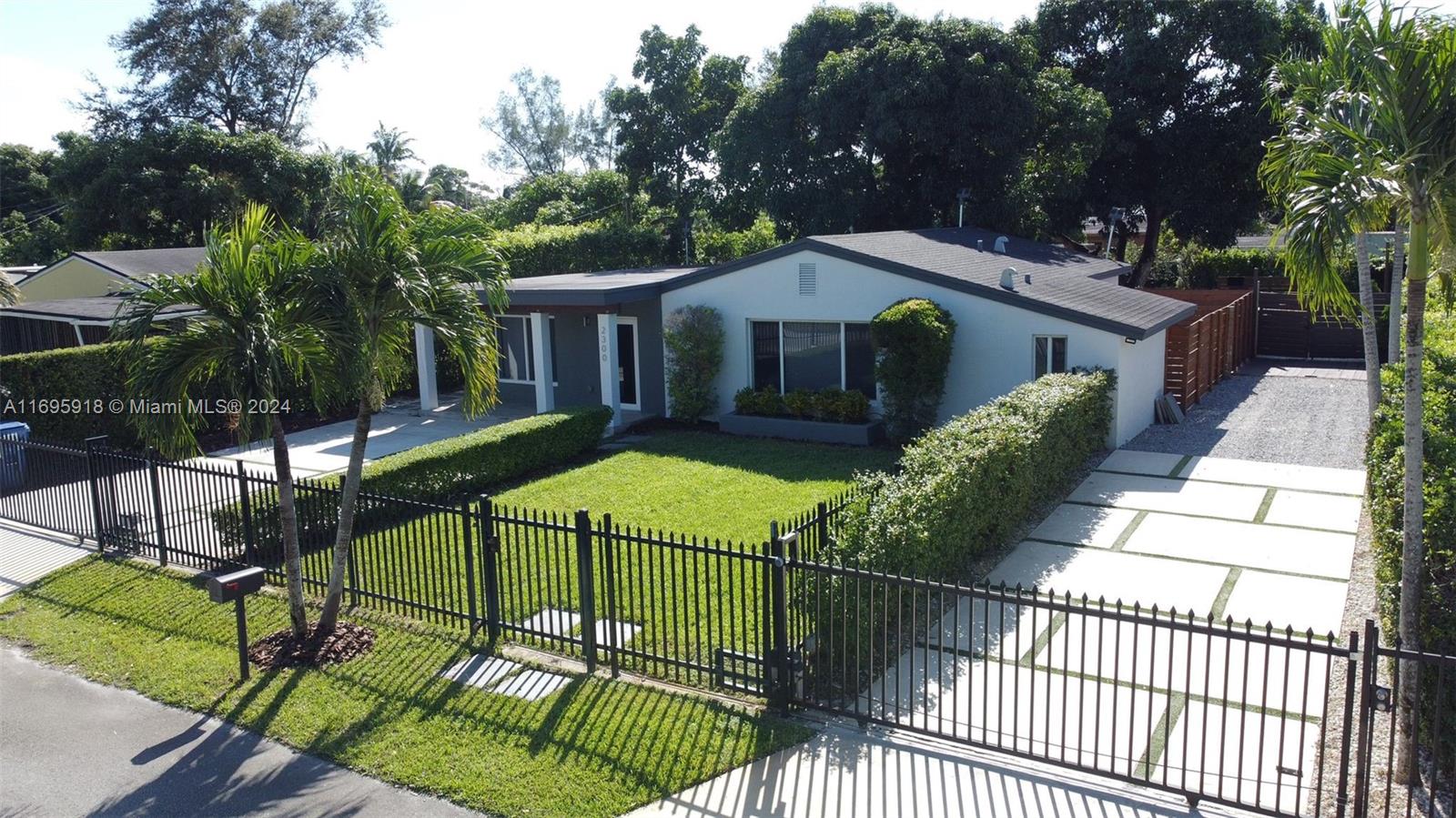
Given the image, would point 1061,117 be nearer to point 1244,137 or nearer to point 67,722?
point 1244,137

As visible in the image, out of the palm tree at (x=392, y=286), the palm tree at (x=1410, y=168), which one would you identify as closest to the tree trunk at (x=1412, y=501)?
the palm tree at (x=1410, y=168)

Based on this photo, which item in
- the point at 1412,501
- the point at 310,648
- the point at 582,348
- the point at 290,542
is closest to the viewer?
the point at 1412,501

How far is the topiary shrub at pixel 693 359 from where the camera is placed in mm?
18797

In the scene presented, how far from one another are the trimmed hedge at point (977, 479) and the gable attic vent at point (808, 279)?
4.70m

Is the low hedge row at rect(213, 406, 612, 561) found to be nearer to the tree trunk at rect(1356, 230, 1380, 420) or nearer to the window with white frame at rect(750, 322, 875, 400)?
the window with white frame at rect(750, 322, 875, 400)

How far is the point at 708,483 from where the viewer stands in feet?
47.9

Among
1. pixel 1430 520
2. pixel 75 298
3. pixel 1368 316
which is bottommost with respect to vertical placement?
pixel 1430 520

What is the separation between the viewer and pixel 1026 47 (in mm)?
26844

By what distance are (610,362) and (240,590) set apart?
11276mm

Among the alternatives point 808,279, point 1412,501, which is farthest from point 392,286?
point 808,279

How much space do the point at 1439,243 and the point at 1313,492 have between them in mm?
7999

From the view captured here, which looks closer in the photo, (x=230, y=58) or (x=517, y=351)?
(x=517, y=351)

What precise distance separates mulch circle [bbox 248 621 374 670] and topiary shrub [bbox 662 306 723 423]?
10348 mm

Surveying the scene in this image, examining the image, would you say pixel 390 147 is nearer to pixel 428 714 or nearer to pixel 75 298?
pixel 75 298
